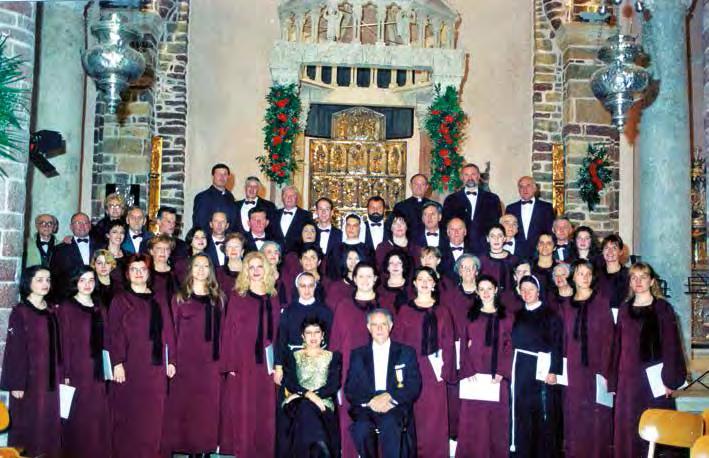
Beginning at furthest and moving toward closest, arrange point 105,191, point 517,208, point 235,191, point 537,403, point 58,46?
point 235,191, point 105,191, point 58,46, point 517,208, point 537,403

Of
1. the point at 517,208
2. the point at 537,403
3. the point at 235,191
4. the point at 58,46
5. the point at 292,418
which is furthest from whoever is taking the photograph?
the point at 235,191

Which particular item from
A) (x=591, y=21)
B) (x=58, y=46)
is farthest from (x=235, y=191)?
(x=591, y=21)

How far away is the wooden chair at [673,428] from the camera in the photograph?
4.82 meters

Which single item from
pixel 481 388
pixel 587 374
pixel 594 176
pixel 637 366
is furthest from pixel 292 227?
pixel 594 176

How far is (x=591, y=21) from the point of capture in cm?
1162

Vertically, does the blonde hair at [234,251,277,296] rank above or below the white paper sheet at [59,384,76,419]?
above

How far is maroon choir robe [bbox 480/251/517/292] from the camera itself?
7129mm

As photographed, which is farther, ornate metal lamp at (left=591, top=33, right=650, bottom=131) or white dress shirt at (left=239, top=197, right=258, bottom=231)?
white dress shirt at (left=239, top=197, right=258, bottom=231)

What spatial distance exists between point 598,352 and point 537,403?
0.68m

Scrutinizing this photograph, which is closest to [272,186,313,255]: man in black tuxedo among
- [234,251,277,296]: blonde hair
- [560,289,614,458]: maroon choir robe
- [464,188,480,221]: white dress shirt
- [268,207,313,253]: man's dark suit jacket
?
[268,207,313,253]: man's dark suit jacket

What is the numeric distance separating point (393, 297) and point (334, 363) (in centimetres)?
98

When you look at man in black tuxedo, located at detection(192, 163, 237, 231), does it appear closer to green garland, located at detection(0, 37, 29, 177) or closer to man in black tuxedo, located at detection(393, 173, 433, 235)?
man in black tuxedo, located at detection(393, 173, 433, 235)

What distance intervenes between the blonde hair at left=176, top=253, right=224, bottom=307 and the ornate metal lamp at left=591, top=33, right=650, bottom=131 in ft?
11.3

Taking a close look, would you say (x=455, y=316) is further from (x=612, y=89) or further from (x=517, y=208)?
(x=517, y=208)
